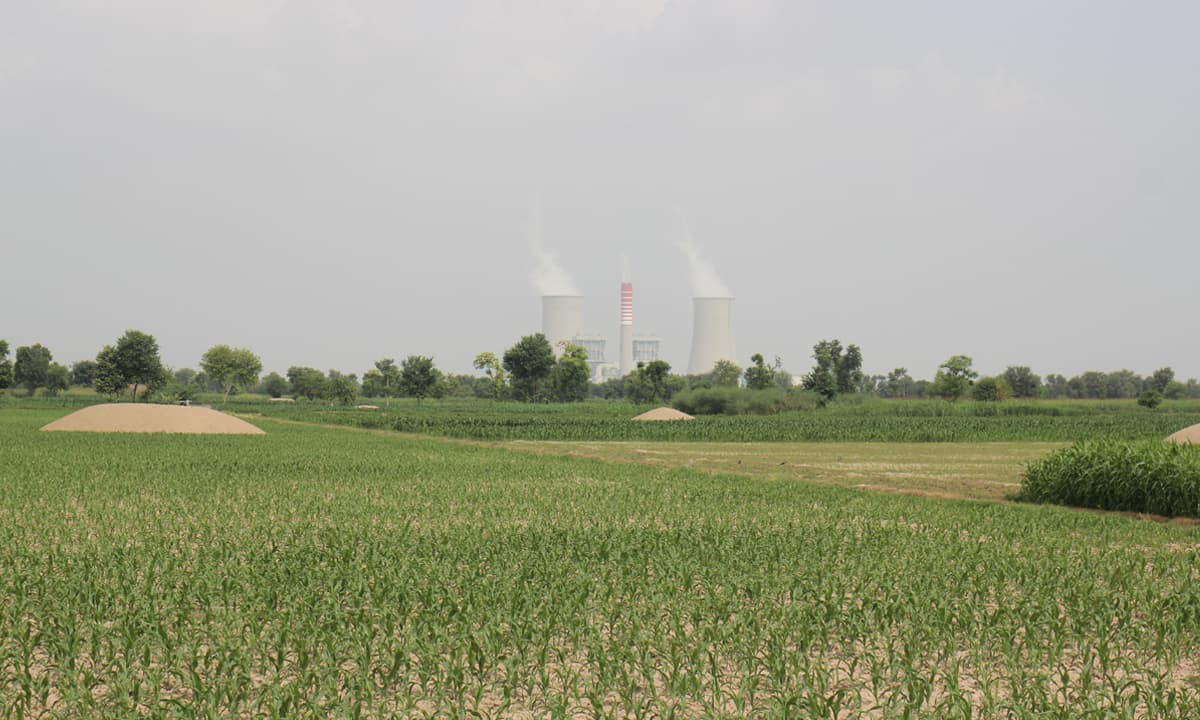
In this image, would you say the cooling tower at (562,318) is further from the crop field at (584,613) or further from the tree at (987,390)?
the crop field at (584,613)

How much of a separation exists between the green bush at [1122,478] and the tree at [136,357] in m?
88.8

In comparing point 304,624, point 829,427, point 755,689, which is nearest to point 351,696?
point 304,624

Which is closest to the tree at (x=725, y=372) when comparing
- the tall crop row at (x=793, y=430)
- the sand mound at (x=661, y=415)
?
the sand mound at (x=661, y=415)

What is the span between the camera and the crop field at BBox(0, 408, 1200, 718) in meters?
7.51

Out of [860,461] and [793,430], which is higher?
[793,430]

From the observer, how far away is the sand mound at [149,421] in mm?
47938

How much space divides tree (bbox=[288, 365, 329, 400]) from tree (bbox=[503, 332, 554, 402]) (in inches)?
873

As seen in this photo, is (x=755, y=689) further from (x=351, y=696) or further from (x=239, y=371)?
(x=239, y=371)

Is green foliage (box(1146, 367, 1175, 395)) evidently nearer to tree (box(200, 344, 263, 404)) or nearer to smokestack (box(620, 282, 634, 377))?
smokestack (box(620, 282, 634, 377))

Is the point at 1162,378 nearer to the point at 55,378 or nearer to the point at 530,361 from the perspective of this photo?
the point at 530,361

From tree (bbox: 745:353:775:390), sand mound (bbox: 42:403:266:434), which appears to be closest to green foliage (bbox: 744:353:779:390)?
tree (bbox: 745:353:775:390)

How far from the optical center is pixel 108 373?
97.2m

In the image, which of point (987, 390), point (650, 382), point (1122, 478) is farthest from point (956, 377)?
point (1122, 478)

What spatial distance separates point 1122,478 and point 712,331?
103950mm
